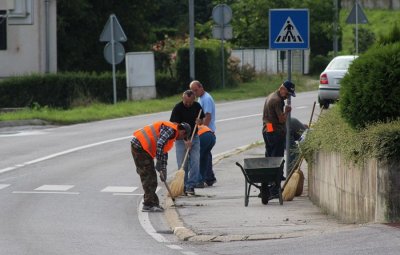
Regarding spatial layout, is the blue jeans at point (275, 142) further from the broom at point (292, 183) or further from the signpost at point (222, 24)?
the signpost at point (222, 24)

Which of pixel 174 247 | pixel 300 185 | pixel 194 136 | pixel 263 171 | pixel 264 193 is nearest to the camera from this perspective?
pixel 174 247

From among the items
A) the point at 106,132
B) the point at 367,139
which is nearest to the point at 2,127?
the point at 106,132

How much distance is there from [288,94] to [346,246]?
680 cm

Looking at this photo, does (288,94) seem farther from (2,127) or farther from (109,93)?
(109,93)

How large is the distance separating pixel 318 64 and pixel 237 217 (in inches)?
1675

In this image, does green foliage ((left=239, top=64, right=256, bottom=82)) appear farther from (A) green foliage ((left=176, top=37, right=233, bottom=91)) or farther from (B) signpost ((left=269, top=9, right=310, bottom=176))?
(B) signpost ((left=269, top=9, right=310, bottom=176))

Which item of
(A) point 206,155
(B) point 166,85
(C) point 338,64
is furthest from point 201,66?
(A) point 206,155

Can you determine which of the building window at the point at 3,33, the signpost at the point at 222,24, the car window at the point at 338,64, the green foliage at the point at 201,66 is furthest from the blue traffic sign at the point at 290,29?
the building window at the point at 3,33

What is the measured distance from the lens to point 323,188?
1700 cm

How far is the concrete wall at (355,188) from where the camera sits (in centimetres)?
1362

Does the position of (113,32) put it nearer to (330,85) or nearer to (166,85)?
(330,85)

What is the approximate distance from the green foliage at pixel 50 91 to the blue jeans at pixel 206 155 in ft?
64.8

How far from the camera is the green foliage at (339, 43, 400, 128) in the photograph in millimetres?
14898

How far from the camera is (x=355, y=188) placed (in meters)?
14.9
